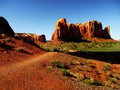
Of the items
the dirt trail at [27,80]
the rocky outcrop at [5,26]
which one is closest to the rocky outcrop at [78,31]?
the rocky outcrop at [5,26]

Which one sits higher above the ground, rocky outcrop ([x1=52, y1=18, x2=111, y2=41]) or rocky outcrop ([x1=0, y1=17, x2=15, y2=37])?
rocky outcrop ([x1=52, y1=18, x2=111, y2=41])

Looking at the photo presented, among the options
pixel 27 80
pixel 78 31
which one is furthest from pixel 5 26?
pixel 78 31

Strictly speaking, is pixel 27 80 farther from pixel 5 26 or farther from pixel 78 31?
pixel 78 31

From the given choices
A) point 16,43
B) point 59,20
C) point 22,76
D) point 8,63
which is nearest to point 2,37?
point 16,43

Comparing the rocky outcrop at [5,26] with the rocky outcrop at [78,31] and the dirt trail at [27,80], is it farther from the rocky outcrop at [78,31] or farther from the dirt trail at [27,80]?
the rocky outcrop at [78,31]

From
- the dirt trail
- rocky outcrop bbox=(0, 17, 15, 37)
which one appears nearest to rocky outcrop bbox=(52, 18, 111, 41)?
rocky outcrop bbox=(0, 17, 15, 37)

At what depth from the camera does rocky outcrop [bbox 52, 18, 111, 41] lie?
117562 mm

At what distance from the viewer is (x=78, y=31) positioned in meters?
129

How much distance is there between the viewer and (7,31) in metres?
37.9

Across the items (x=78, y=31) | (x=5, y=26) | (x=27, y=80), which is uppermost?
(x=78, y=31)

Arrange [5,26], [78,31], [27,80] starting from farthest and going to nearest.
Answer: [78,31], [5,26], [27,80]

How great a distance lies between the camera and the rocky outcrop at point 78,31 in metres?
118

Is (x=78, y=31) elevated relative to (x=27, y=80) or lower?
elevated

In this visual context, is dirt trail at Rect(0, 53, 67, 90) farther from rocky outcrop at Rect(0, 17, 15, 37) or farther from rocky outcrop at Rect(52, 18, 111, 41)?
rocky outcrop at Rect(52, 18, 111, 41)
